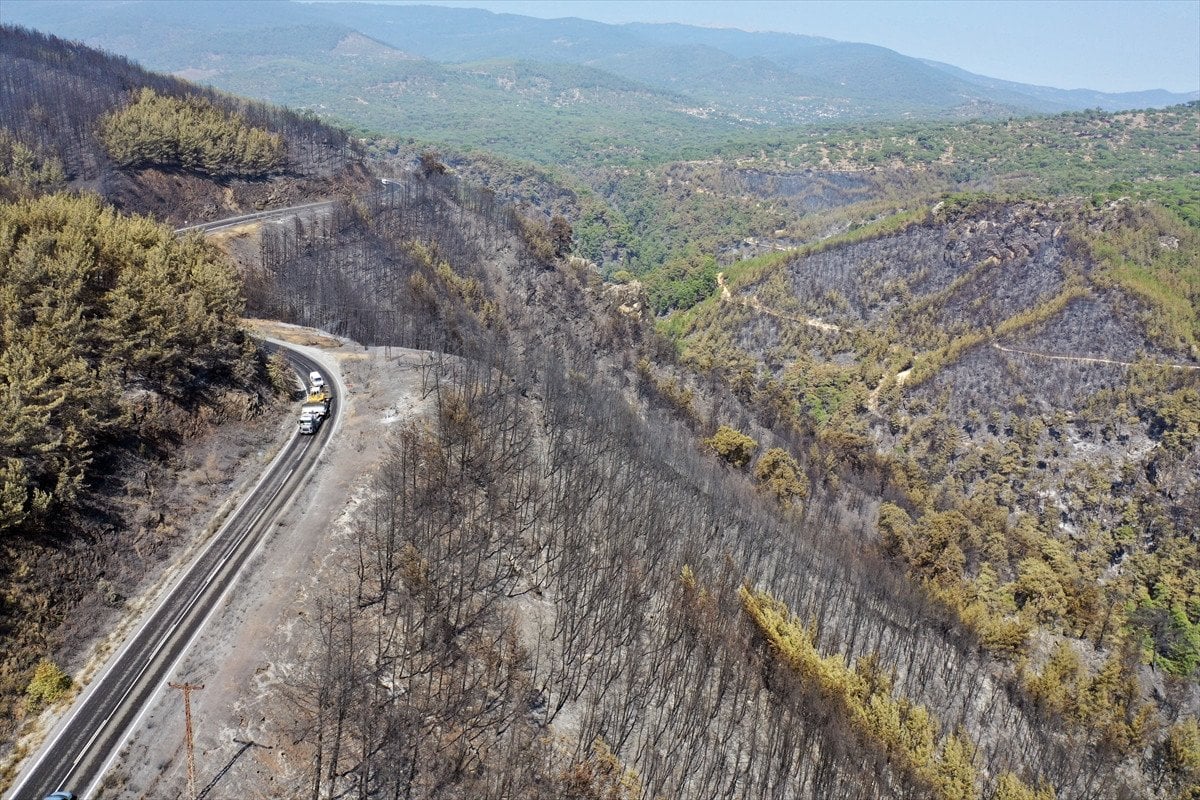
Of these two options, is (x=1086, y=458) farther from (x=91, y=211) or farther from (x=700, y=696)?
(x=91, y=211)

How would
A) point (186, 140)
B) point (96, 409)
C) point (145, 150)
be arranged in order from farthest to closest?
point (186, 140) → point (145, 150) → point (96, 409)

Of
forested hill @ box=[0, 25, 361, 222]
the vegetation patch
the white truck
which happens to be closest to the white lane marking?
the white truck

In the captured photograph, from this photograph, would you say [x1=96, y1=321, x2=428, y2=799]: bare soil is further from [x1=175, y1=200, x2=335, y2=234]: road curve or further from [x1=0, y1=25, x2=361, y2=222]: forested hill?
[x1=0, y1=25, x2=361, y2=222]: forested hill

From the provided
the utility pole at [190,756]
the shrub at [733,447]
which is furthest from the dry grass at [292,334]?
the shrub at [733,447]

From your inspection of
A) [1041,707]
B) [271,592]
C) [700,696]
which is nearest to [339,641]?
[271,592]

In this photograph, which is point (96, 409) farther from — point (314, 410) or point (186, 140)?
point (186, 140)

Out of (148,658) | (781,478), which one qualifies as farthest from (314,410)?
(781,478)

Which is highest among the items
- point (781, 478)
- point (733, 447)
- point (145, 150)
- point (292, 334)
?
point (145, 150)
